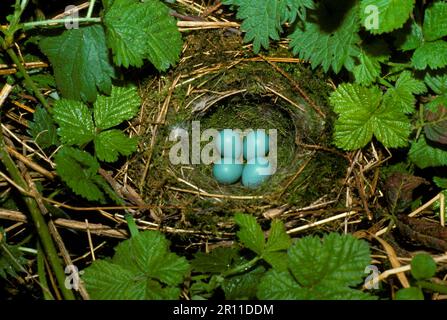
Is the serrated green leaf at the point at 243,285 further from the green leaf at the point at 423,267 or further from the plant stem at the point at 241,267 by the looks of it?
the green leaf at the point at 423,267

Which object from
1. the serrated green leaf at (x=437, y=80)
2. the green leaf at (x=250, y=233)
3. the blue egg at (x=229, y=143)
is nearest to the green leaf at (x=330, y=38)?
the serrated green leaf at (x=437, y=80)

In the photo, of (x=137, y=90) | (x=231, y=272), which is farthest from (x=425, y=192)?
(x=137, y=90)

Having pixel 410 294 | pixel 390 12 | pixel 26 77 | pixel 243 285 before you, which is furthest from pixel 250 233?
pixel 26 77

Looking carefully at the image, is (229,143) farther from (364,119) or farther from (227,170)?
(364,119)

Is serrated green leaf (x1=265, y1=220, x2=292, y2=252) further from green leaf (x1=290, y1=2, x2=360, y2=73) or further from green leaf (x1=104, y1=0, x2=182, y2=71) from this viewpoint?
green leaf (x1=104, y1=0, x2=182, y2=71)

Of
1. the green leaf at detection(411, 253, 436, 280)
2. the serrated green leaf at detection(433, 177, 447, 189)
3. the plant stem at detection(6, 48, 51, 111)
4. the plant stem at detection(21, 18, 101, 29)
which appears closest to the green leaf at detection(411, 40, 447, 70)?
the serrated green leaf at detection(433, 177, 447, 189)

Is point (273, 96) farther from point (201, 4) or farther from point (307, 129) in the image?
point (201, 4)
